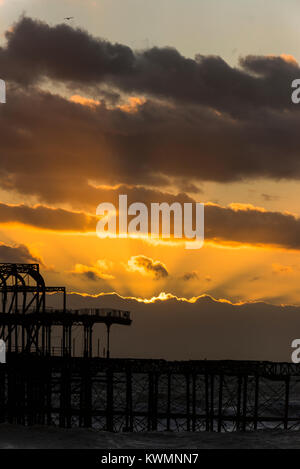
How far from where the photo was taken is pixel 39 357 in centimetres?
8394

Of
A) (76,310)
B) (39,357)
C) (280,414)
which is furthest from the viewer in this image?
(280,414)

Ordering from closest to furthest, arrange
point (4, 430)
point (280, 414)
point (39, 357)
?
point (4, 430) → point (39, 357) → point (280, 414)

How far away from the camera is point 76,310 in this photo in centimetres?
9038

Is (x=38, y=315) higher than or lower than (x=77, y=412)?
higher

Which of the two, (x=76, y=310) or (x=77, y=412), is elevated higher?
(x=76, y=310)

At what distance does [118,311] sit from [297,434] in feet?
70.0

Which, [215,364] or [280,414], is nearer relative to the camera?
[215,364]

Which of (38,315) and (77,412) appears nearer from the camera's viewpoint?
(38,315)
